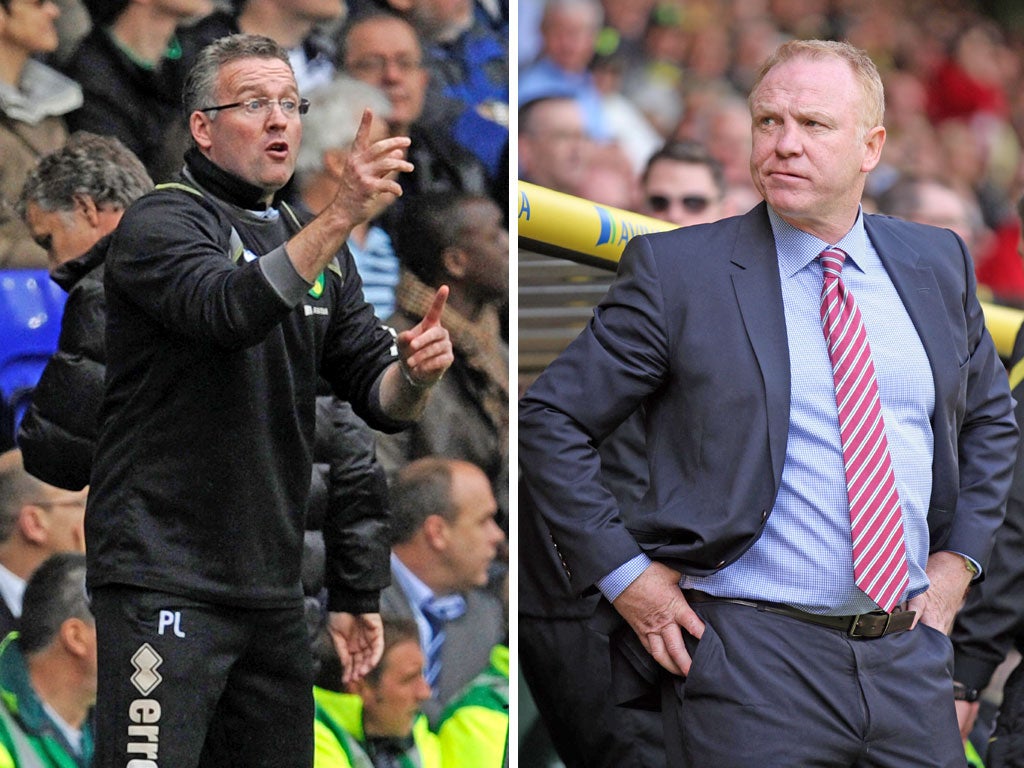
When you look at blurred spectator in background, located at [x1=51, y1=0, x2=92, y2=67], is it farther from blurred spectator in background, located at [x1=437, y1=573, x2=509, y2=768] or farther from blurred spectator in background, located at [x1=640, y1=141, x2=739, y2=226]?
blurred spectator in background, located at [x1=640, y1=141, x2=739, y2=226]

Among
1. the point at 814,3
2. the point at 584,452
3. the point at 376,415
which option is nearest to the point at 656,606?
the point at 584,452

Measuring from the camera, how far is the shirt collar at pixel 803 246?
274 centimetres

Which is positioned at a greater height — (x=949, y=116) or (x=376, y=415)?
(x=949, y=116)

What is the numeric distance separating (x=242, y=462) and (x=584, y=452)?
60 centimetres

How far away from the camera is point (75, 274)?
117 inches

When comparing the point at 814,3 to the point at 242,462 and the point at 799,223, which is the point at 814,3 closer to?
the point at 799,223

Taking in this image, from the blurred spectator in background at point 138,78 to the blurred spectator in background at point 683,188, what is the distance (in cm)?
209

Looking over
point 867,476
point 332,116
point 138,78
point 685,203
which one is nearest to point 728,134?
point 685,203

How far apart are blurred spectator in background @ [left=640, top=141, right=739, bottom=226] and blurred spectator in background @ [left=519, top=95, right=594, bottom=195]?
0.26 meters

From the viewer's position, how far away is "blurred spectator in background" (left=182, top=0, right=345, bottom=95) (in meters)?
3.02

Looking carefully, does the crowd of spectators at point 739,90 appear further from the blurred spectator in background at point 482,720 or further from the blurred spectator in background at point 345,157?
the blurred spectator in background at point 482,720

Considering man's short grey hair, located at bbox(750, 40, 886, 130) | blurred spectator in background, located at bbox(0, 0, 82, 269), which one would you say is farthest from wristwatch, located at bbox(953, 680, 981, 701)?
blurred spectator in background, located at bbox(0, 0, 82, 269)

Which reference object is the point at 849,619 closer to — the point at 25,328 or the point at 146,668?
the point at 146,668

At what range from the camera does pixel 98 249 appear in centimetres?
298
